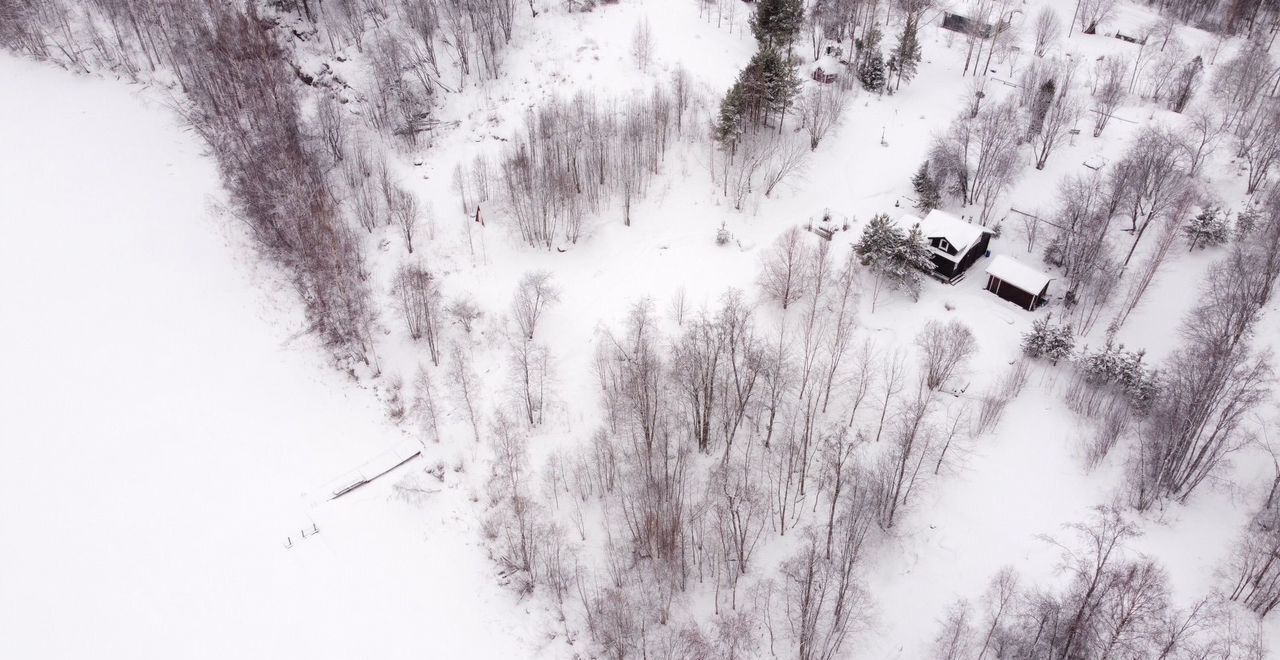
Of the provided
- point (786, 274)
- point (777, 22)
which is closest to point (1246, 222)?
point (786, 274)

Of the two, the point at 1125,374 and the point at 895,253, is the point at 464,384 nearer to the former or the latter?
the point at 895,253

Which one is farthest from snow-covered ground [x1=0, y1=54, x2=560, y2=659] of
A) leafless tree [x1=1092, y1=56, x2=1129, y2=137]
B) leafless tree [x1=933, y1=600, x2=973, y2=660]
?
leafless tree [x1=1092, y1=56, x2=1129, y2=137]

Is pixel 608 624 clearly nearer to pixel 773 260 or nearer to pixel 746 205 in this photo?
pixel 773 260

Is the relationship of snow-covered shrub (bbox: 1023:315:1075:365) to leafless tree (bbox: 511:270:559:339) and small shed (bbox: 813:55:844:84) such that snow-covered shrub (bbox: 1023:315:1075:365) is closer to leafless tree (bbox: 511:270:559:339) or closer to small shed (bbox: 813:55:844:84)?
leafless tree (bbox: 511:270:559:339)


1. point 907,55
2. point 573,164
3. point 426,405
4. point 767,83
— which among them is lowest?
point 426,405

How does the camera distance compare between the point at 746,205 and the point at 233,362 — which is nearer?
the point at 233,362

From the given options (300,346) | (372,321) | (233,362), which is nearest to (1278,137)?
(372,321)

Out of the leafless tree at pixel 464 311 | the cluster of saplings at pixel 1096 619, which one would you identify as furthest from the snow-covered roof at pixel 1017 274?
the leafless tree at pixel 464 311
